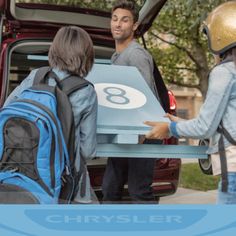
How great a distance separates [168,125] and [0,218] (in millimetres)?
1136

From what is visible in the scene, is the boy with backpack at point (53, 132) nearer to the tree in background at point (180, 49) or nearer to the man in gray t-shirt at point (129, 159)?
the man in gray t-shirt at point (129, 159)

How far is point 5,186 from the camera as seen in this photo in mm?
2355

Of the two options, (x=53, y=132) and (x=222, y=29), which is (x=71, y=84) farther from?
(x=222, y=29)

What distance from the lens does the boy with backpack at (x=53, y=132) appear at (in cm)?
231

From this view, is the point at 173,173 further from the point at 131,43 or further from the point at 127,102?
the point at 127,102

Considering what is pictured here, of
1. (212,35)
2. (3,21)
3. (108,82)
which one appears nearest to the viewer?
(212,35)

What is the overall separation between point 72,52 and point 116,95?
0.51 metres

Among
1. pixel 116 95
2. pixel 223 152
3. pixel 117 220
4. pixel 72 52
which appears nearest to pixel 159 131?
pixel 223 152

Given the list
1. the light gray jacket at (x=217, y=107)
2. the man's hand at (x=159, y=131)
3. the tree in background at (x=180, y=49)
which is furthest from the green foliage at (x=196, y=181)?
the light gray jacket at (x=217, y=107)

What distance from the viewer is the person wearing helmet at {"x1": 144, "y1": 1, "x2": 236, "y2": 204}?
2.39 metres

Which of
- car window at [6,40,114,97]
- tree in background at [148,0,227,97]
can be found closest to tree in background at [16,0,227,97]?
tree in background at [148,0,227,97]

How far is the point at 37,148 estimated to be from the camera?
2.30 m

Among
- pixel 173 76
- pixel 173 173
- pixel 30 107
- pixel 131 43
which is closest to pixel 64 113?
pixel 30 107

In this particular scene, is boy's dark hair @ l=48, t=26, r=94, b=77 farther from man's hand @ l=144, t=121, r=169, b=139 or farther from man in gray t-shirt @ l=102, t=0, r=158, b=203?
man in gray t-shirt @ l=102, t=0, r=158, b=203
